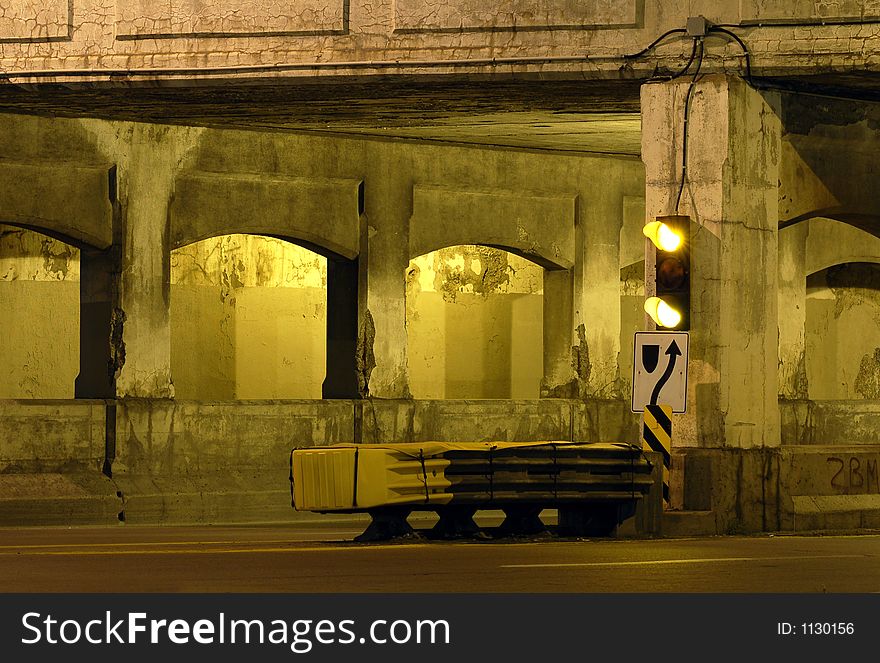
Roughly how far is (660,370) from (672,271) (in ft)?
4.31

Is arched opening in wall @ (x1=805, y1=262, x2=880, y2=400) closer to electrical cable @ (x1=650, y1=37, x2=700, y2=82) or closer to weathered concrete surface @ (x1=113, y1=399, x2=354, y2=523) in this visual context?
weathered concrete surface @ (x1=113, y1=399, x2=354, y2=523)

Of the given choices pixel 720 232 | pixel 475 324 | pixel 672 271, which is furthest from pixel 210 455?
pixel 475 324

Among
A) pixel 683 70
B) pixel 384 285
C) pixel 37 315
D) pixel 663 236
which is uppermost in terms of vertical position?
pixel 683 70

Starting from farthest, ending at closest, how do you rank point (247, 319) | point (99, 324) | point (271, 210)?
point (247, 319) < point (271, 210) < point (99, 324)

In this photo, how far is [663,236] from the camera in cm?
2097

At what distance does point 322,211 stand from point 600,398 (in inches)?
231

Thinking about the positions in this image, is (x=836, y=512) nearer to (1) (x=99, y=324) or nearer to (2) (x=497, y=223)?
(2) (x=497, y=223)

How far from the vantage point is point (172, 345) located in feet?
102

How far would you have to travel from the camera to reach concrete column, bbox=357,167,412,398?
28.6 meters

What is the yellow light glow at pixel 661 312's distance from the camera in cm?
2089

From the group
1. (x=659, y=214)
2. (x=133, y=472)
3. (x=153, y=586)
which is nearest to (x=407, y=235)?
(x=133, y=472)

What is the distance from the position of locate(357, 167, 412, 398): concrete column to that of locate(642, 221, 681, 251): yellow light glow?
329 inches
